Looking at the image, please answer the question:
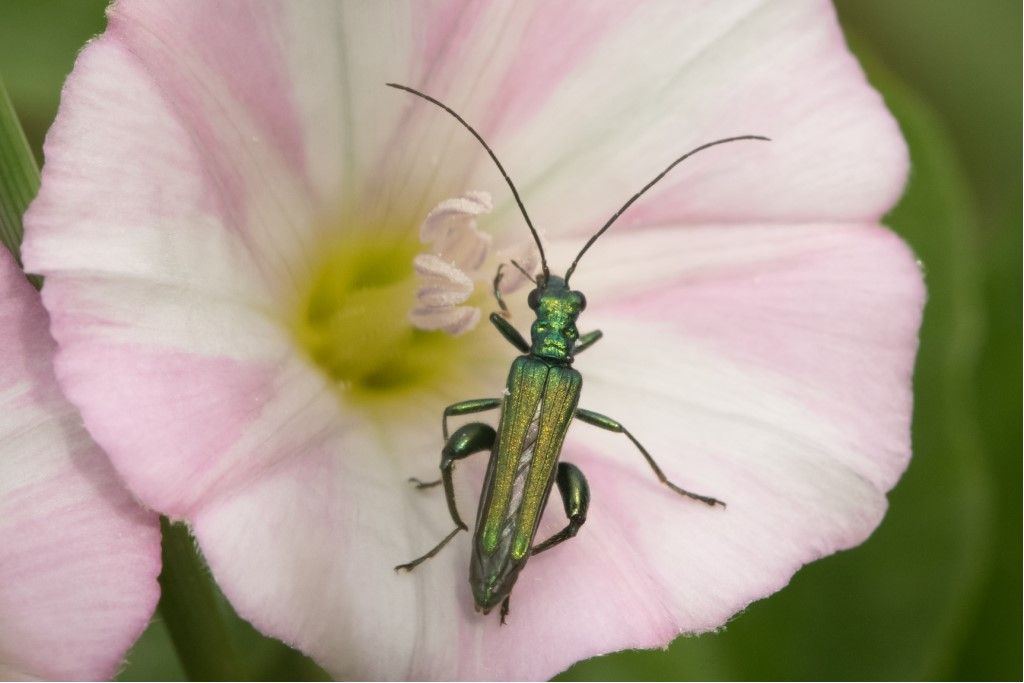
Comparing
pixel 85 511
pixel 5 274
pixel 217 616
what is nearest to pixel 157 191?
pixel 5 274

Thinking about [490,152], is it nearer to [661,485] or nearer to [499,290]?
[499,290]

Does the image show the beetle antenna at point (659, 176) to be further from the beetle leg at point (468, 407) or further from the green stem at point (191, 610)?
the green stem at point (191, 610)

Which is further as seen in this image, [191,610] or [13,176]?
[191,610]

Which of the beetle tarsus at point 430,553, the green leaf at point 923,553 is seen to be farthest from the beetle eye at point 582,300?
the green leaf at point 923,553

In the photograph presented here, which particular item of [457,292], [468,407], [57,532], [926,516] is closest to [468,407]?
[468,407]

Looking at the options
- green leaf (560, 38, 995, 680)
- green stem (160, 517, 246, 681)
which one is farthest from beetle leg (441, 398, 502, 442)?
green leaf (560, 38, 995, 680)

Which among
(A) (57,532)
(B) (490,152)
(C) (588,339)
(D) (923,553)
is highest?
(B) (490,152)
